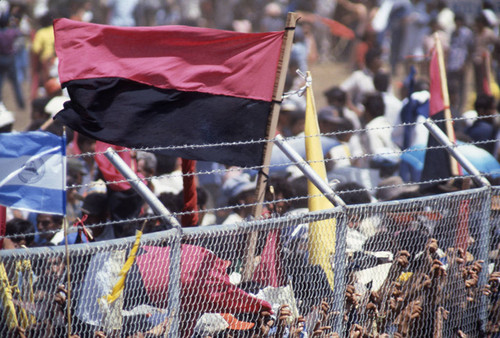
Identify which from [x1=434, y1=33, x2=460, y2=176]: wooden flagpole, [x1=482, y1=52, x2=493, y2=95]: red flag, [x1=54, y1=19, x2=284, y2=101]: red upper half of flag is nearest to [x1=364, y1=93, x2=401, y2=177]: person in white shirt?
[x1=434, y1=33, x2=460, y2=176]: wooden flagpole

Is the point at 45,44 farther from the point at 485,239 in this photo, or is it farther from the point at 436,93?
the point at 485,239

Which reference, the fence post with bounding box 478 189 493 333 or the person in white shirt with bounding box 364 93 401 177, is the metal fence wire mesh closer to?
the fence post with bounding box 478 189 493 333

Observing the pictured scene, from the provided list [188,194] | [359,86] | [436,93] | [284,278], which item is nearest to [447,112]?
[436,93]

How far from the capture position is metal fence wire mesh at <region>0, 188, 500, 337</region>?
3502 mm

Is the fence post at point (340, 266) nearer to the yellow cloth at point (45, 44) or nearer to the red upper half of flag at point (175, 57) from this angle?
the red upper half of flag at point (175, 57)

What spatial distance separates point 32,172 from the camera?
3512 millimetres

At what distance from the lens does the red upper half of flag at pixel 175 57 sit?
181 inches

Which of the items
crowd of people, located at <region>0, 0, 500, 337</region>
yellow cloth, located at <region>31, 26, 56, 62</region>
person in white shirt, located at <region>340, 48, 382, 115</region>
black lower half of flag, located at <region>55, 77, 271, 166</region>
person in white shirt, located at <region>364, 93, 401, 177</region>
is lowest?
person in white shirt, located at <region>340, 48, 382, 115</region>

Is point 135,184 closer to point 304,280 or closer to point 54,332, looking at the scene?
point 54,332

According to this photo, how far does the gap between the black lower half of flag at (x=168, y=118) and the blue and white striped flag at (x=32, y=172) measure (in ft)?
2.77

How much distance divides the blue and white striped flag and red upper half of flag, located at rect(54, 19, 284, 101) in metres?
1.11

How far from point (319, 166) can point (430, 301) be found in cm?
114

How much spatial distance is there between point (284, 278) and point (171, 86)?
4.70 feet

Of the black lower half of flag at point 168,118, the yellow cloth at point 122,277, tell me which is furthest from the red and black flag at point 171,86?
the yellow cloth at point 122,277
